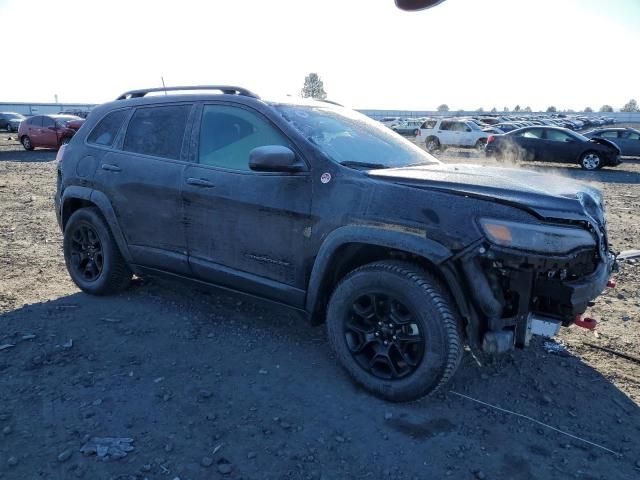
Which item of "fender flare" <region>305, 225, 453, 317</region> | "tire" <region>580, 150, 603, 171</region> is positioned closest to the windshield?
Result: "fender flare" <region>305, 225, 453, 317</region>

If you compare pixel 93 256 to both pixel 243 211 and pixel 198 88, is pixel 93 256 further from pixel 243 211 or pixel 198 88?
pixel 243 211

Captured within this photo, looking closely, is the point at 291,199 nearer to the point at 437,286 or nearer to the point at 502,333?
the point at 437,286

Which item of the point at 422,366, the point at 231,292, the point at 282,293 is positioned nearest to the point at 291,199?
the point at 282,293

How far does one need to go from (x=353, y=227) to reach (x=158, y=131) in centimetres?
202

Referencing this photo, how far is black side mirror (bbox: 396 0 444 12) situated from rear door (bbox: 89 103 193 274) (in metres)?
1.71

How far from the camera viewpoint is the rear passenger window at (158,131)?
12.7 feet

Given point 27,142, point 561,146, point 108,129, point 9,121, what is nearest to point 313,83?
point 9,121

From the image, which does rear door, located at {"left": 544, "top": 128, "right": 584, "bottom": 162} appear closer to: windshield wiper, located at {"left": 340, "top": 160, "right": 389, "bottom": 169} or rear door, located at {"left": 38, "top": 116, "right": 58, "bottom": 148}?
windshield wiper, located at {"left": 340, "top": 160, "right": 389, "bottom": 169}

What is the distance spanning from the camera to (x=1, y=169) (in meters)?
14.2

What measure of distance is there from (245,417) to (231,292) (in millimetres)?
1057

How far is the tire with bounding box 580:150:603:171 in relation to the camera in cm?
1662

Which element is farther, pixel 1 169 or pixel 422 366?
pixel 1 169

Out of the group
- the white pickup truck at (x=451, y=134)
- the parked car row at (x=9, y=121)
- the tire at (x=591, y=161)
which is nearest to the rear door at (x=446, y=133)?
the white pickup truck at (x=451, y=134)

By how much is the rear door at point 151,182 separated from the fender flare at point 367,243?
1.19 meters
